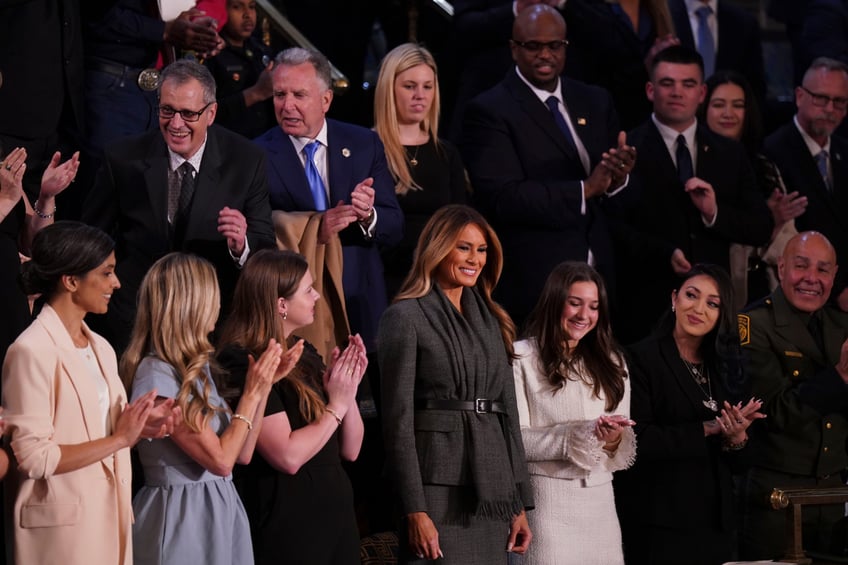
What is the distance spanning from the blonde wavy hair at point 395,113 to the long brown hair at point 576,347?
3.26ft

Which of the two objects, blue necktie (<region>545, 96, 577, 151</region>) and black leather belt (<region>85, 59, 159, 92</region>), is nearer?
black leather belt (<region>85, 59, 159, 92</region>)

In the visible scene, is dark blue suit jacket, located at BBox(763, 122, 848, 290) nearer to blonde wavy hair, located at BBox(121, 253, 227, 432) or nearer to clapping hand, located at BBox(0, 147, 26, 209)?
blonde wavy hair, located at BBox(121, 253, 227, 432)

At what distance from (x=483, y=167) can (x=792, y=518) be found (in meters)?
2.05

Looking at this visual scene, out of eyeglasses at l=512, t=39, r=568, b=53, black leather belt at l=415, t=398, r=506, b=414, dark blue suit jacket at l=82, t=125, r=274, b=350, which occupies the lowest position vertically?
black leather belt at l=415, t=398, r=506, b=414

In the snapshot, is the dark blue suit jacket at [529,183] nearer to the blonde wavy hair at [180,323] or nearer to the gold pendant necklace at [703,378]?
the gold pendant necklace at [703,378]

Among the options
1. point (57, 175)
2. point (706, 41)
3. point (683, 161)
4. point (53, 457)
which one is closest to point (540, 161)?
point (683, 161)

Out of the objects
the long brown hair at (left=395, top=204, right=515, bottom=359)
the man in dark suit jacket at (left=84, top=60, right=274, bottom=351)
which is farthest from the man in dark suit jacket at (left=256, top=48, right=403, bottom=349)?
the long brown hair at (left=395, top=204, right=515, bottom=359)

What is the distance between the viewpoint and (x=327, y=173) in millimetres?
5824

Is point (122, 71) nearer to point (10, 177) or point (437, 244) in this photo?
point (10, 177)

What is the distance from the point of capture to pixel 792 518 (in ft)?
18.0

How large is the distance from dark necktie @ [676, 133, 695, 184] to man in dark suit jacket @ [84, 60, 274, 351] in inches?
93.7

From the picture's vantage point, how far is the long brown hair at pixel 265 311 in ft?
15.1

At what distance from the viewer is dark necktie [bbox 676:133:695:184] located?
22.7ft

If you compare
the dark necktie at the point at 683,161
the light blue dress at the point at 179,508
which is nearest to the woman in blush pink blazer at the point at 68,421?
the light blue dress at the point at 179,508
